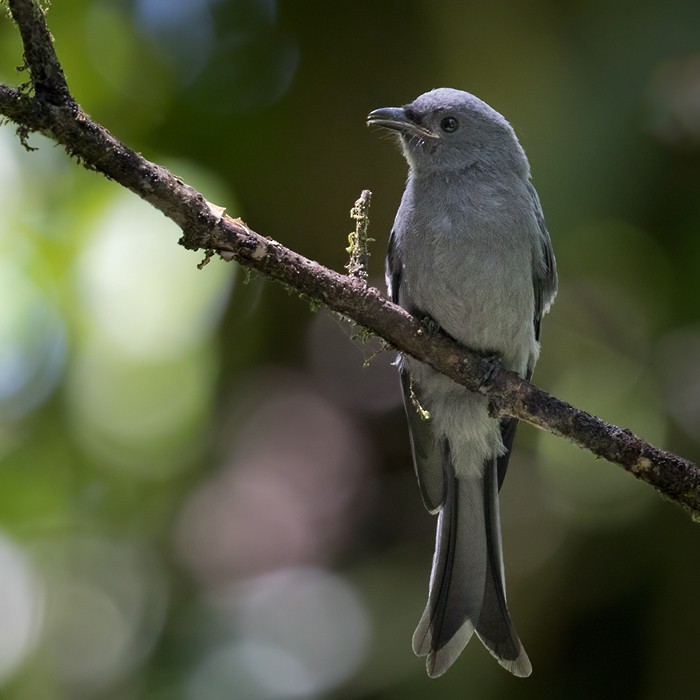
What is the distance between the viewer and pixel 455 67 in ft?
19.2

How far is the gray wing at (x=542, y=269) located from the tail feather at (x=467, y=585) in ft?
2.78

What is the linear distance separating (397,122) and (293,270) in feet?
6.24

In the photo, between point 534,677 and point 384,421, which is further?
point 384,421

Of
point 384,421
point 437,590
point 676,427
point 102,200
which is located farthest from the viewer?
point 384,421

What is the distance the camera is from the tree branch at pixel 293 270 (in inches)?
115

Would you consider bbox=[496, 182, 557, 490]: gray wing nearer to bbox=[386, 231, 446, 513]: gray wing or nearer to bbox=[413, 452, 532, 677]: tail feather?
bbox=[413, 452, 532, 677]: tail feather

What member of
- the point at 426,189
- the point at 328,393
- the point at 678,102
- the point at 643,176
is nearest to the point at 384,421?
the point at 328,393

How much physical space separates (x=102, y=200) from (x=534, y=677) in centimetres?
334

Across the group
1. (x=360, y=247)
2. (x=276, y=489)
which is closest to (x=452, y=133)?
(x=360, y=247)

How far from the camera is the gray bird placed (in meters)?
4.25

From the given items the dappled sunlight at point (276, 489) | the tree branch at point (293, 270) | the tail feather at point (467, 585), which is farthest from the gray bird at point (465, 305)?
the dappled sunlight at point (276, 489)

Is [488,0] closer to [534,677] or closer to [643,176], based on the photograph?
[643,176]

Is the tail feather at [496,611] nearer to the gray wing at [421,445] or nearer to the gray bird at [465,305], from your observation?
the gray bird at [465,305]

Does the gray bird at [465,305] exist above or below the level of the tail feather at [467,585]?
above
